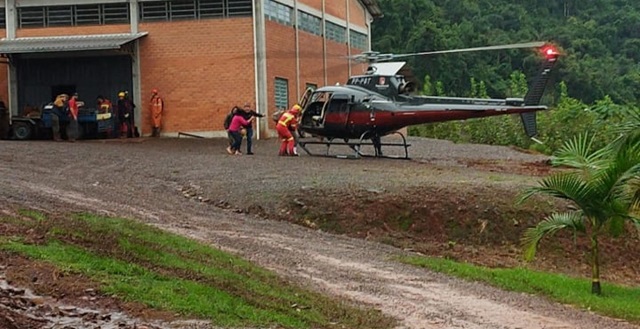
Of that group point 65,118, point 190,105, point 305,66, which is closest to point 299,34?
point 305,66

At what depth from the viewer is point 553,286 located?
44.3 feet

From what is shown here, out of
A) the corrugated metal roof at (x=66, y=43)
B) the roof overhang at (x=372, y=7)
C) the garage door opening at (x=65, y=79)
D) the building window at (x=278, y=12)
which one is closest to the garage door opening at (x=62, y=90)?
the garage door opening at (x=65, y=79)

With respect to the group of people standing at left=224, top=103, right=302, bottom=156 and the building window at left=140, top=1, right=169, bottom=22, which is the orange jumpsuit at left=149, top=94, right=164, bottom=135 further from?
the group of people standing at left=224, top=103, right=302, bottom=156

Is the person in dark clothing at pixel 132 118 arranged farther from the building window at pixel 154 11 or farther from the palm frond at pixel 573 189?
the palm frond at pixel 573 189

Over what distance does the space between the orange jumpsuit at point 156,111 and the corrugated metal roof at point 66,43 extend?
2.33 meters

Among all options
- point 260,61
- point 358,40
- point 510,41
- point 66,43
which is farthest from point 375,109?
point 510,41

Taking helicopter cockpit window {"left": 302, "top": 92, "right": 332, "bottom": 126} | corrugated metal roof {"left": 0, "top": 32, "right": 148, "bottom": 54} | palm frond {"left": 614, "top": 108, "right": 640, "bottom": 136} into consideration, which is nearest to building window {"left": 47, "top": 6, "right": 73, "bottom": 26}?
corrugated metal roof {"left": 0, "top": 32, "right": 148, "bottom": 54}

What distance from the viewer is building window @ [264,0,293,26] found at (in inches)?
1368

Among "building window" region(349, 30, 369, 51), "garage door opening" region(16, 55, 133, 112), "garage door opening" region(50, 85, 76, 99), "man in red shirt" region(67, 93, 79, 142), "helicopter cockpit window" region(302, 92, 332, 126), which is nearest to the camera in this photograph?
"helicopter cockpit window" region(302, 92, 332, 126)

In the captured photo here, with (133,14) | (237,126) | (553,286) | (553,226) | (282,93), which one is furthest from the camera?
(282,93)

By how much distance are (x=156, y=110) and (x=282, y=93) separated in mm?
4934

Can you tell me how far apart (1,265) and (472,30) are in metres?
66.1

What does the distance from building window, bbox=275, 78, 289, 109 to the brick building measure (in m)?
0.08

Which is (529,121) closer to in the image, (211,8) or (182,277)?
A: (211,8)
